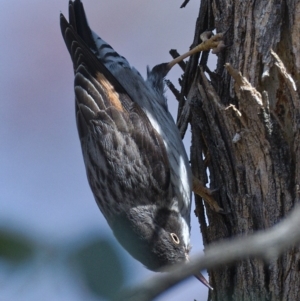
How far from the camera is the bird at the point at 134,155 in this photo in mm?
4086

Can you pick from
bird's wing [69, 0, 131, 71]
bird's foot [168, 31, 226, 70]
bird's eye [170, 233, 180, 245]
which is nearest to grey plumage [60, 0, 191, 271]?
bird's eye [170, 233, 180, 245]

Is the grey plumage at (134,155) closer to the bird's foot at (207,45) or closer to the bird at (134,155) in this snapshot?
the bird at (134,155)

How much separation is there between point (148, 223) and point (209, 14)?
1.60m

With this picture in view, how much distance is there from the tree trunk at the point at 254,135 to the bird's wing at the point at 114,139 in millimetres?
697

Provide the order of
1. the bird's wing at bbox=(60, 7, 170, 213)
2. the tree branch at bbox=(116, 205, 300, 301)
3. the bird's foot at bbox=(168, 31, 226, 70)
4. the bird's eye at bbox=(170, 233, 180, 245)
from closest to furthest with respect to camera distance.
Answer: the tree branch at bbox=(116, 205, 300, 301) < the bird's foot at bbox=(168, 31, 226, 70) < the bird's eye at bbox=(170, 233, 180, 245) < the bird's wing at bbox=(60, 7, 170, 213)

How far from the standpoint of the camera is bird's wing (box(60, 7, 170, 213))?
4.20m

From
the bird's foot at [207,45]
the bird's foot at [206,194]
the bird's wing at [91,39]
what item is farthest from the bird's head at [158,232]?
the bird's wing at [91,39]

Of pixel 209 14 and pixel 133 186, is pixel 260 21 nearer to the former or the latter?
pixel 209 14

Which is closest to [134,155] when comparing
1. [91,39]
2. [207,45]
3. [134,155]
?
[134,155]

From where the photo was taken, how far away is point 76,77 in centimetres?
457

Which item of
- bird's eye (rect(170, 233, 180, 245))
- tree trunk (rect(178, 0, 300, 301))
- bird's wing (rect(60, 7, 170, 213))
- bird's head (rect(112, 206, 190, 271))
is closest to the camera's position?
tree trunk (rect(178, 0, 300, 301))

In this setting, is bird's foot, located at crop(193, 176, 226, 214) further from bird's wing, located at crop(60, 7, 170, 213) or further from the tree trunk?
bird's wing, located at crop(60, 7, 170, 213)

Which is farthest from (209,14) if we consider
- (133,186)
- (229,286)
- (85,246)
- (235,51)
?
(85,246)

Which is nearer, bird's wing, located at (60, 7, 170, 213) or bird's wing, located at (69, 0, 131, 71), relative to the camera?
bird's wing, located at (60, 7, 170, 213)
